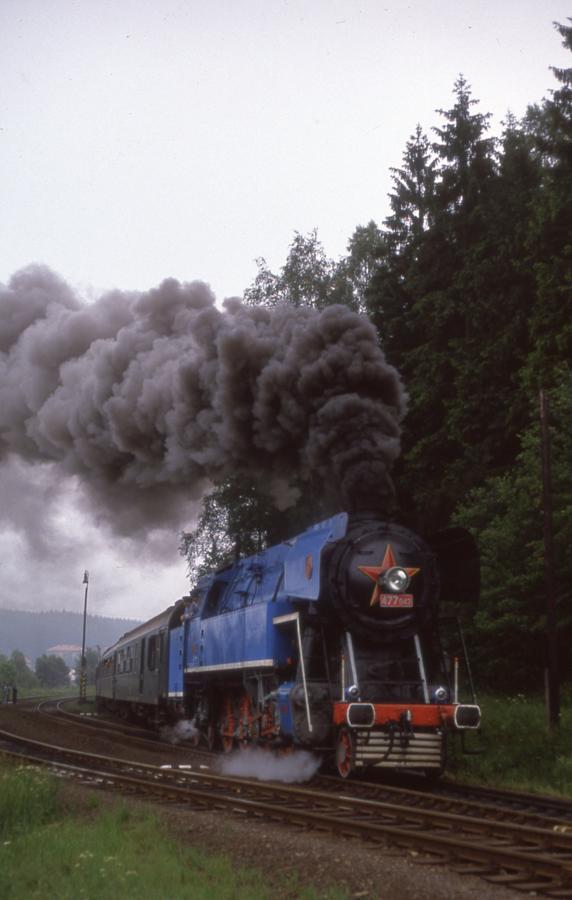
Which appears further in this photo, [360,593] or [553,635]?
[553,635]

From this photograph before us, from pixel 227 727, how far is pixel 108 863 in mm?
10218

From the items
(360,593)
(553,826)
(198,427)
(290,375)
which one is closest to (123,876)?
(553,826)

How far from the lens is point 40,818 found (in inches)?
414

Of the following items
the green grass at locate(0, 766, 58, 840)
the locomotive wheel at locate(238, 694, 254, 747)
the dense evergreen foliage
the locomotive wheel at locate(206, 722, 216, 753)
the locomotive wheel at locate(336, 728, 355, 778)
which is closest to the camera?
the green grass at locate(0, 766, 58, 840)

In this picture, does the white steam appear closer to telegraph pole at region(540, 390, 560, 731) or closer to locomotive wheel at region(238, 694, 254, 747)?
locomotive wheel at region(238, 694, 254, 747)

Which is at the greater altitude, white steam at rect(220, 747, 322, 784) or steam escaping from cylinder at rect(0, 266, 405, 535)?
steam escaping from cylinder at rect(0, 266, 405, 535)

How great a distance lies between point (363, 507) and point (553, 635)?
15.4 feet

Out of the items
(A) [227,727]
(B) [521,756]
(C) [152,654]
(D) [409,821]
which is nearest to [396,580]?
(D) [409,821]

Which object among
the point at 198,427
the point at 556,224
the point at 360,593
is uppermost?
the point at 556,224

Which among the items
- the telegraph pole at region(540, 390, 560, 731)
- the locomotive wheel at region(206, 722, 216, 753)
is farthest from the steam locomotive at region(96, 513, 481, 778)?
the locomotive wheel at region(206, 722, 216, 753)

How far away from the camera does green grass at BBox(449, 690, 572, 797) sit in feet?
49.2

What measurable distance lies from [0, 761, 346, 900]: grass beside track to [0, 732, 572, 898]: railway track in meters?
1.45

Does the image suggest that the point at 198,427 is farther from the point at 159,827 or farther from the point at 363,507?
the point at 159,827

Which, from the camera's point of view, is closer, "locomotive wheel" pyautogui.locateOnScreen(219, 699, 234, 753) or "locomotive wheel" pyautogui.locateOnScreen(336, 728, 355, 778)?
"locomotive wheel" pyautogui.locateOnScreen(336, 728, 355, 778)
